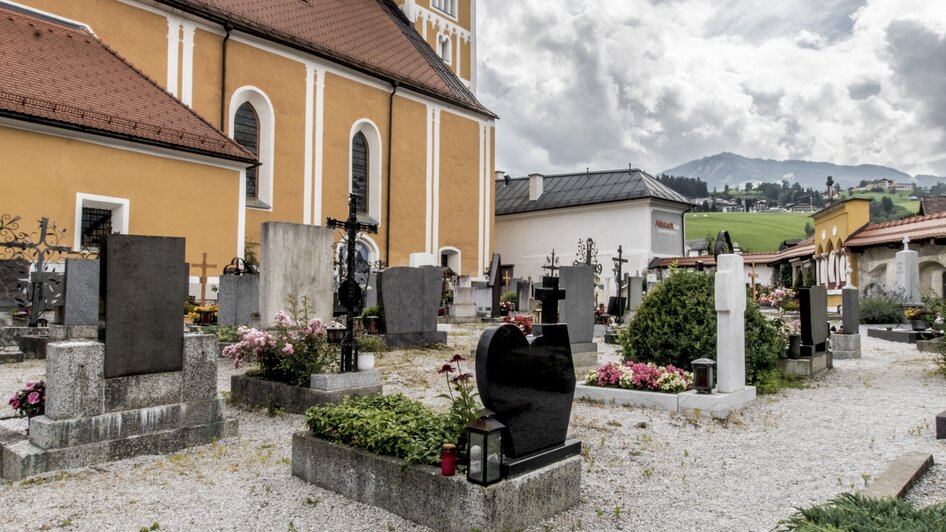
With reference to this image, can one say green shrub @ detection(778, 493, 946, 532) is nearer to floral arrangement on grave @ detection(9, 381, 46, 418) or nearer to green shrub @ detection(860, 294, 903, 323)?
floral arrangement on grave @ detection(9, 381, 46, 418)

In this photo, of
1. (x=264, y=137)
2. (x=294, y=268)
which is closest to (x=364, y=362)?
(x=294, y=268)

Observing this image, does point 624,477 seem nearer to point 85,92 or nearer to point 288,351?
point 288,351

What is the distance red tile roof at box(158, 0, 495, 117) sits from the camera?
22.2 meters

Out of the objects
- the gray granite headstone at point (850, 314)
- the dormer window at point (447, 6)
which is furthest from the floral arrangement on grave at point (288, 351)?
the dormer window at point (447, 6)

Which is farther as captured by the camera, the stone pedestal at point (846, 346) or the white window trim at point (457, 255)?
the white window trim at point (457, 255)

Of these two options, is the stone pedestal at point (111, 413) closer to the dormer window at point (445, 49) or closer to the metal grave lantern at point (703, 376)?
the metal grave lantern at point (703, 376)

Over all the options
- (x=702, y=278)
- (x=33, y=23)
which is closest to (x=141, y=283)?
(x=702, y=278)

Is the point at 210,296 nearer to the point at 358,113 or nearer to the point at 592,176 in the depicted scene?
the point at 358,113

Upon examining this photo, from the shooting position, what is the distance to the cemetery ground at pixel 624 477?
3.77 meters

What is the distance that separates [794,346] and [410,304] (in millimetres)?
6801

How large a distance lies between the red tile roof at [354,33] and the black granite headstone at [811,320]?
64.0ft

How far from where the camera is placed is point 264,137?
22.6 m

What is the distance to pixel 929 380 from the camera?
9.16m

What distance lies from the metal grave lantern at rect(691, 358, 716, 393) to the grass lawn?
6636cm
